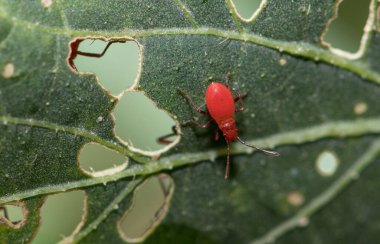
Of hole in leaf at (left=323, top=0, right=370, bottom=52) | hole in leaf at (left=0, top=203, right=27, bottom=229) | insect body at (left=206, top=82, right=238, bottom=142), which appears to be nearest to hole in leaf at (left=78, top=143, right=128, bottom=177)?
hole in leaf at (left=0, top=203, right=27, bottom=229)

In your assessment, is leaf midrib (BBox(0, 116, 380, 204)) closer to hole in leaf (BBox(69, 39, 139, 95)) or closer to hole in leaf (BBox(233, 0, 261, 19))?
hole in leaf (BBox(69, 39, 139, 95))

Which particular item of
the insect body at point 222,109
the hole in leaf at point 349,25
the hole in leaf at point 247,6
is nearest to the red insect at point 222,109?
the insect body at point 222,109

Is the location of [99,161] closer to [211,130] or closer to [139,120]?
[139,120]

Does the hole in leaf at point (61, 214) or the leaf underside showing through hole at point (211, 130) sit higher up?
the leaf underside showing through hole at point (211, 130)

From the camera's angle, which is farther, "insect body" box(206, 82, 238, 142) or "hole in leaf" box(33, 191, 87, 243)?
"hole in leaf" box(33, 191, 87, 243)

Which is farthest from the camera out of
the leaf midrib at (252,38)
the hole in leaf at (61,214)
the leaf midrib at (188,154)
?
the hole in leaf at (61,214)

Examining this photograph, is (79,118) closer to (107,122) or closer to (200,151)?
(107,122)

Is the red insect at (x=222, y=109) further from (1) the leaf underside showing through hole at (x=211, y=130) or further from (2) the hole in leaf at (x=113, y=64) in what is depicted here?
(2) the hole in leaf at (x=113, y=64)
